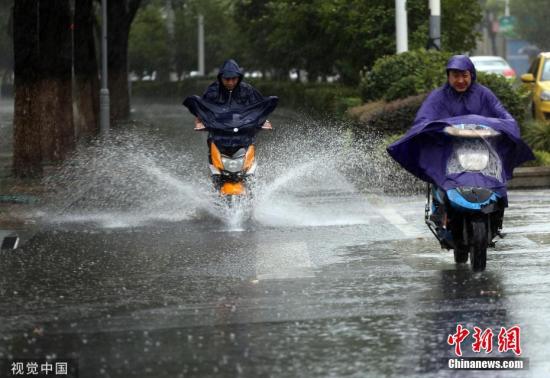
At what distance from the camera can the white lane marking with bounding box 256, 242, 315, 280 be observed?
34.6 ft

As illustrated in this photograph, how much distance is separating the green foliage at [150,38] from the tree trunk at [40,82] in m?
59.9

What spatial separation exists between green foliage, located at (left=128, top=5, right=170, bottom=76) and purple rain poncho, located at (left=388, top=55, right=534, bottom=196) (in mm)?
71649

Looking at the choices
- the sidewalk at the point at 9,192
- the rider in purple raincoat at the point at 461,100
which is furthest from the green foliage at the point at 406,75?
the rider in purple raincoat at the point at 461,100

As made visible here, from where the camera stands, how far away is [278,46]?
44688 millimetres

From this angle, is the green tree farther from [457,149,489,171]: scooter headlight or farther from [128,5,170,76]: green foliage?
[128,5,170,76]: green foliage

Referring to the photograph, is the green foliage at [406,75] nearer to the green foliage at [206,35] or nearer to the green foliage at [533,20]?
the green foliage at [206,35]

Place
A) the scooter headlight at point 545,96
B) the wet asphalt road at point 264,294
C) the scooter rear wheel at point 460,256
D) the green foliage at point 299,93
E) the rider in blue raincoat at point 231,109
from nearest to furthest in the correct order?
the wet asphalt road at point 264,294, the scooter rear wheel at point 460,256, the rider in blue raincoat at point 231,109, the scooter headlight at point 545,96, the green foliage at point 299,93

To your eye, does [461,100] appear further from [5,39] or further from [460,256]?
[5,39]

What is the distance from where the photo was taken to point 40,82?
20938 mm

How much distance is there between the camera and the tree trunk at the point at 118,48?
41.8 m

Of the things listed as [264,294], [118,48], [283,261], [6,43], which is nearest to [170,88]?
[118,48]

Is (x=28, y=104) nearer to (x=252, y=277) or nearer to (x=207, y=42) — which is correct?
(x=252, y=277)

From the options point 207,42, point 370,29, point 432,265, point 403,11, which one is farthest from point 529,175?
point 207,42

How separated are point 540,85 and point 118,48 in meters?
18.8
